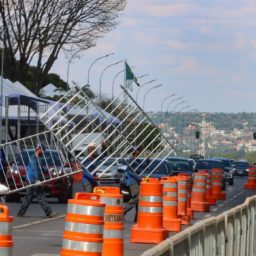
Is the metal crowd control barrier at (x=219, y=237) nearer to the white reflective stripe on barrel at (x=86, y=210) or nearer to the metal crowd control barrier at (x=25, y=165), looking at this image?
the white reflective stripe on barrel at (x=86, y=210)

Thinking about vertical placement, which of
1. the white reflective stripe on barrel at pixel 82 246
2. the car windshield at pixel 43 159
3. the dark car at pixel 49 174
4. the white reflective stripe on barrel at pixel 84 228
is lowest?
the white reflective stripe on barrel at pixel 82 246

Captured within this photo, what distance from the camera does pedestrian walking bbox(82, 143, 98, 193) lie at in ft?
91.6

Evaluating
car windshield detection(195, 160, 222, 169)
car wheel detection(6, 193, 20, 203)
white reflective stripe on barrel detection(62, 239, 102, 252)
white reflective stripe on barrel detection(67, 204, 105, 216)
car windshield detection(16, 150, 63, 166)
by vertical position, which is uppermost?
car windshield detection(195, 160, 222, 169)

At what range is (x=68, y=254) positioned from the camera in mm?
11445

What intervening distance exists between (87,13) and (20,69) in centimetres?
509

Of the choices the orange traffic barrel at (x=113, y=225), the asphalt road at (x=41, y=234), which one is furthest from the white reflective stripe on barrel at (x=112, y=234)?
the asphalt road at (x=41, y=234)

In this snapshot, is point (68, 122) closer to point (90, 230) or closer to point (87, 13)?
point (90, 230)

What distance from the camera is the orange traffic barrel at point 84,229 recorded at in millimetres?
11406

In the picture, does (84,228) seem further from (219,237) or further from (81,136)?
(81,136)

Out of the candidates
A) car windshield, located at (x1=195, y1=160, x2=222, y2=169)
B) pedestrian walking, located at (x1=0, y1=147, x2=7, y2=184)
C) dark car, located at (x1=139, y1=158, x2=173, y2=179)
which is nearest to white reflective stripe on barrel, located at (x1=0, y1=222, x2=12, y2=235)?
pedestrian walking, located at (x1=0, y1=147, x2=7, y2=184)

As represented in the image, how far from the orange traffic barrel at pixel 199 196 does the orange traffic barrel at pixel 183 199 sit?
562 centimetres

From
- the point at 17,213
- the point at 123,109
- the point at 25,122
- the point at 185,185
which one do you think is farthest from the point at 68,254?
the point at 25,122

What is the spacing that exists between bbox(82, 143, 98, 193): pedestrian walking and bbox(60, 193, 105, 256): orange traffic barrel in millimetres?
16237

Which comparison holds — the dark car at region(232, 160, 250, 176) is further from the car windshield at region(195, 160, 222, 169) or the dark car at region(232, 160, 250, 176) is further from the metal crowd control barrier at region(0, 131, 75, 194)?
the metal crowd control barrier at region(0, 131, 75, 194)
